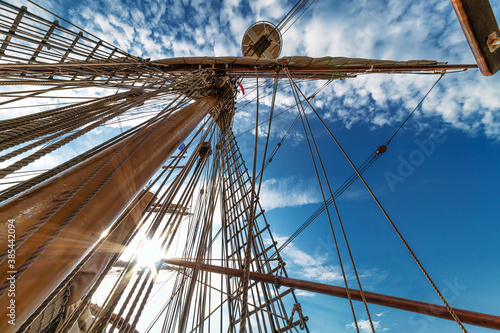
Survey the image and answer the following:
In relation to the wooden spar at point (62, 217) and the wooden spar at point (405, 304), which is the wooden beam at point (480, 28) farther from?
the wooden spar at point (62, 217)

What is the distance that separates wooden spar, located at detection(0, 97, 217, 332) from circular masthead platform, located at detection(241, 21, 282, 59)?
7260mm

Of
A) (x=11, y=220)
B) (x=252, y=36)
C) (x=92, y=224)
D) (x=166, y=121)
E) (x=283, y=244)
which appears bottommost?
(x=11, y=220)

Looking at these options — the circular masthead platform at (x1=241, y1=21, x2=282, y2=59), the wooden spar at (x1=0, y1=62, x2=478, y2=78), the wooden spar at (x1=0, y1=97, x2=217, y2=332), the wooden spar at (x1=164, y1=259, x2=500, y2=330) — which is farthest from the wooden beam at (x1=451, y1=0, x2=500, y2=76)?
the circular masthead platform at (x1=241, y1=21, x2=282, y2=59)

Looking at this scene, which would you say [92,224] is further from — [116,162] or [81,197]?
[116,162]

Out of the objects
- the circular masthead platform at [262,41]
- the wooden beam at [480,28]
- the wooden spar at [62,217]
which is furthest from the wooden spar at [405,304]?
the circular masthead platform at [262,41]

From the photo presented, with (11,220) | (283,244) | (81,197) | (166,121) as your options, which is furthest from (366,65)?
(11,220)

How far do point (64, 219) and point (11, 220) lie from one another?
20cm

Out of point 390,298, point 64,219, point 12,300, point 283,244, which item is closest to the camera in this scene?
point 12,300

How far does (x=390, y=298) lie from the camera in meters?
1.67

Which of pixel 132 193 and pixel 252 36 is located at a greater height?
pixel 252 36

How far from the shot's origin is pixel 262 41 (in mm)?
7539

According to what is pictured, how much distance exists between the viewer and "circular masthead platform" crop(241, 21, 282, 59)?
734 cm

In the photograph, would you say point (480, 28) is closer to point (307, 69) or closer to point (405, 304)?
point (405, 304)

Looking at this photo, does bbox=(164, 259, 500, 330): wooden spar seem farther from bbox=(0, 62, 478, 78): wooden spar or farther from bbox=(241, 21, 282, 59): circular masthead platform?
bbox=(241, 21, 282, 59): circular masthead platform
